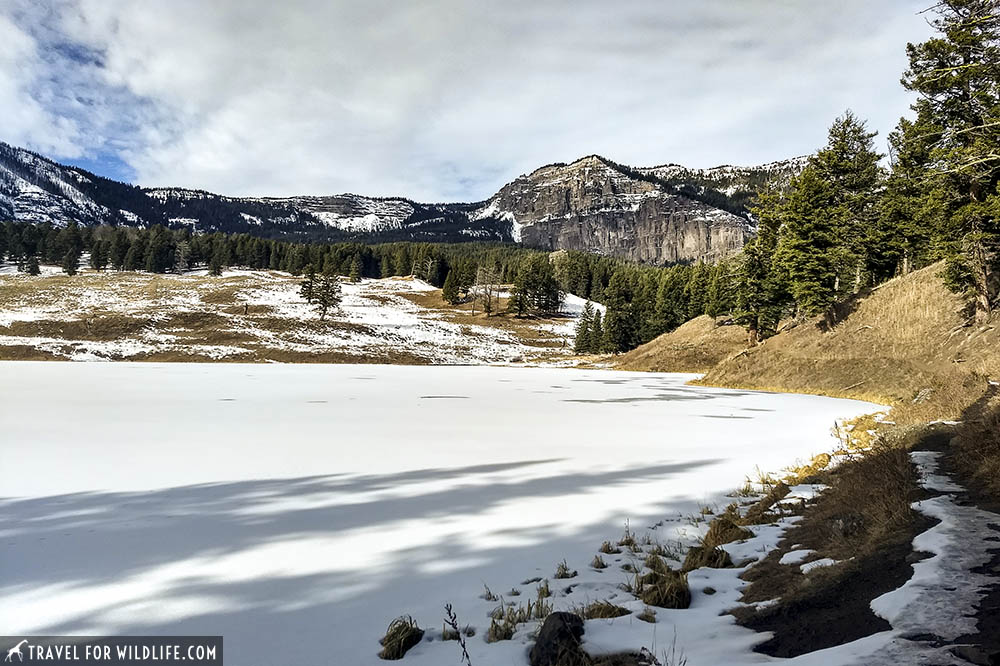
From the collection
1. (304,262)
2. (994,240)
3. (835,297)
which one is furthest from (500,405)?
(304,262)

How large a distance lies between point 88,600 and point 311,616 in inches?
95.1

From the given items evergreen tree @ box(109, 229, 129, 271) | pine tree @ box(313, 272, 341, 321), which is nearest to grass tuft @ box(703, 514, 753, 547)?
pine tree @ box(313, 272, 341, 321)

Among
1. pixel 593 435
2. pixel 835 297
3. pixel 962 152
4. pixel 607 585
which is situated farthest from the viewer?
pixel 835 297

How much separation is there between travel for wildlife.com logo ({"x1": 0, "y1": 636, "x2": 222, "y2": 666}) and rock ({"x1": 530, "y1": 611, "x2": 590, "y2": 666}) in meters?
2.76

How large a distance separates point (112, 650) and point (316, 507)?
3.92m

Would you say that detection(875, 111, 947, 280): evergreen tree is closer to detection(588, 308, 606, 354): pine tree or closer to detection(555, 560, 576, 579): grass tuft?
detection(555, 560, 576, 579): grass tuft

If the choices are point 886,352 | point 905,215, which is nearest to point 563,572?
point 886,352

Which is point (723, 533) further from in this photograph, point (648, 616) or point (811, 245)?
point (811, 245)

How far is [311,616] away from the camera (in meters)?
4.95

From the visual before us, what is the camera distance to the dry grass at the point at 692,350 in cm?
5666

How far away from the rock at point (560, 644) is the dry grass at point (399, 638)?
109 cm

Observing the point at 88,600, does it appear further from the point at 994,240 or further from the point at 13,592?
the point at 994,240

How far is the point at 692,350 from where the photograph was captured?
58.9 meters

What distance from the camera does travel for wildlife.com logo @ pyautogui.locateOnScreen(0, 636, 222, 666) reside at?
167 inches
